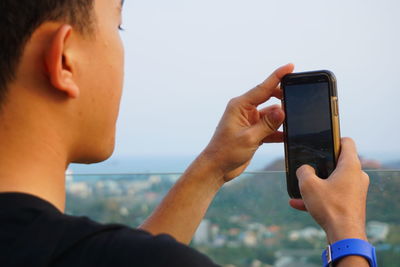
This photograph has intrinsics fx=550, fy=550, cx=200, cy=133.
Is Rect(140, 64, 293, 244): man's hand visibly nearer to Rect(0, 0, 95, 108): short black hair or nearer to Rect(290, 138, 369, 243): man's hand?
Rect(290, 138, 369, 243): man's hand

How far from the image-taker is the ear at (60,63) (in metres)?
0.57

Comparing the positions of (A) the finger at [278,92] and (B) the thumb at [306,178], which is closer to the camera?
(B) the thumb at [306,178]

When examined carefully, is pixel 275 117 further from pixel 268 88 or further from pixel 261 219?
pixel 261 219

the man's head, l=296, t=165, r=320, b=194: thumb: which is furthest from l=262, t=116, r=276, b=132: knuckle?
the man's head

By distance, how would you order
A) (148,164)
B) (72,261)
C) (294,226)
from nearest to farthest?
(72,261)
(294,226)
(148,164)

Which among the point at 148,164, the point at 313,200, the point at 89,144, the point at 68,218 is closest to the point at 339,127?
the point at 313,200

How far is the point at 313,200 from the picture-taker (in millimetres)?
797

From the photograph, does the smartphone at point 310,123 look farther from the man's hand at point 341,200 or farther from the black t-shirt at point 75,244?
the black t-shirt at point 75,244

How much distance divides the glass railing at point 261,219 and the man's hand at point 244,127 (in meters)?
0.48

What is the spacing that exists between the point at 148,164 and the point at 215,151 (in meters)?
0.93

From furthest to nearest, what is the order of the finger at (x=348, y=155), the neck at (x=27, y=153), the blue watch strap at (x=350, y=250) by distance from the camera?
1. the finger at (x=348, y=155)
2. the blue watch strap at (x=350, y=250)
3. the neck at (x=27, y=153)

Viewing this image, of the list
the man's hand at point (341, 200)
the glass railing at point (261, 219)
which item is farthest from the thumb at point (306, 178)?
the glass railing at point (261, 219)

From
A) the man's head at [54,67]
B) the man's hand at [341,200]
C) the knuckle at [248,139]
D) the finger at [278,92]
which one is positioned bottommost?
the man's hand at [341,200]

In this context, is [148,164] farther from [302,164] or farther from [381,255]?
[302,164]
